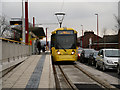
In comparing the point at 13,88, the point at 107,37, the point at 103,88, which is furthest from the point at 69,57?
the point at 107,37

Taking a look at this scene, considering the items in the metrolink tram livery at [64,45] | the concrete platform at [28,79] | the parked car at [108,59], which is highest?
the metrolink tram livery at [64,45]

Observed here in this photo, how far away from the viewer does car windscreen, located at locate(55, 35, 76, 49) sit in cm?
2228

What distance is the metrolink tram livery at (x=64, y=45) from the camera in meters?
22.0

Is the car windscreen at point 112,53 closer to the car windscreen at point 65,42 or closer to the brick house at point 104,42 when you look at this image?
the car windscreen at point 65,42

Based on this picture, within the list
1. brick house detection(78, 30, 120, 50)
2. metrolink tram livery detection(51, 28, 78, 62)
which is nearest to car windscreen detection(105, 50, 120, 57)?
metrolink tram livery detection(51, 28, 78, 62)

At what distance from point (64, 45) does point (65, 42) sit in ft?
1.07

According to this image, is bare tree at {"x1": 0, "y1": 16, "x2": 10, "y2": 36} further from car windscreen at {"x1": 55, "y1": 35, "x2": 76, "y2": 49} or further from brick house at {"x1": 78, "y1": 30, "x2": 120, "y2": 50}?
car windscreen at {"x1": 55, "y1": 35, "x2": 76, "y2": 49}

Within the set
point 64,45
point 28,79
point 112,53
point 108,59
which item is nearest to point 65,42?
point 64,45

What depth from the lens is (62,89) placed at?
9.16 m

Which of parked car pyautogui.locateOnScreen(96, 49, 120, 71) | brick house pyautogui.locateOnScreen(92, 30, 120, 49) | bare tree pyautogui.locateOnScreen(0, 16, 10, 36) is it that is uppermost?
bare tree pyautogui.locateOnScreen(0, 16, 10, 36)

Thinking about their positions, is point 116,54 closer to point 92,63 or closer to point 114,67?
point 114,67

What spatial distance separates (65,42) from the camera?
22469 mm

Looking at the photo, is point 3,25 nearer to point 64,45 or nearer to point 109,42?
point 64,45

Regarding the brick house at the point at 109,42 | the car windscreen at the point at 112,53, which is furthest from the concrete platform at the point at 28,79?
the brick house at the point at 109,42
